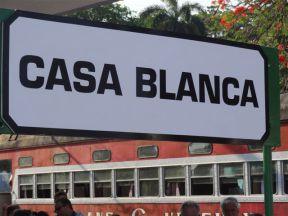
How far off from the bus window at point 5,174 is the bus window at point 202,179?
21.5 ft

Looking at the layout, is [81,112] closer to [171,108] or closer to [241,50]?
[171,108]

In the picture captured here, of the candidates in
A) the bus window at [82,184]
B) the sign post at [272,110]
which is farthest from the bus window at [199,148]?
the sign post at [272,110]

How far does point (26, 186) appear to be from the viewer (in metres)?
15.6

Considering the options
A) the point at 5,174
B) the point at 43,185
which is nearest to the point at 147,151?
the point at 43,185

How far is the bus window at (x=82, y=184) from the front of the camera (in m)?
A: 13.5

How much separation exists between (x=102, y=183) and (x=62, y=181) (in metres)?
1.48

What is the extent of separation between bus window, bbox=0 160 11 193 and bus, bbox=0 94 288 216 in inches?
1.0

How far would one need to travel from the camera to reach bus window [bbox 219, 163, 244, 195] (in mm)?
10375

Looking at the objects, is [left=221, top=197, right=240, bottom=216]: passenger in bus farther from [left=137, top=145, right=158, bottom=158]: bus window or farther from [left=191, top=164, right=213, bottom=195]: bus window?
[left=137, top=145, right=158, bottom=158]: bus window

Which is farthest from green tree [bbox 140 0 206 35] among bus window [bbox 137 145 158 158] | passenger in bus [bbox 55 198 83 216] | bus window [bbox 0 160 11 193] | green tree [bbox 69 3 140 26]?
passenger in bus [bbox 55 198 83 216]

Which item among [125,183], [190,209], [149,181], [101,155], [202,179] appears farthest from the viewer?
[101,155]

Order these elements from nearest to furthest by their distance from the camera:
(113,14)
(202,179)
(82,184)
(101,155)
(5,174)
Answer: (202,179) → (101,155) → (82,184) → (5,174) → (113,14)

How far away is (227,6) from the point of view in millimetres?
11312

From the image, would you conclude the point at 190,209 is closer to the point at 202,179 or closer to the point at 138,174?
the point at 202,179
